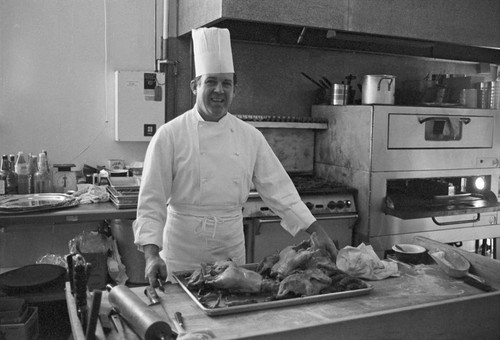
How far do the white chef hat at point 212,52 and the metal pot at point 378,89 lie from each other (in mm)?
1896

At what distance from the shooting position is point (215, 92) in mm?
2672

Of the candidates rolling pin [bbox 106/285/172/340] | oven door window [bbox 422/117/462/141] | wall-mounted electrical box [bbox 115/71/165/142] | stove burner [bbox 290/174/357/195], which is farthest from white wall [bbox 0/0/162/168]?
rolling pin [bbox 106/285/172/340]

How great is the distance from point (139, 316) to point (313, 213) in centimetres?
269

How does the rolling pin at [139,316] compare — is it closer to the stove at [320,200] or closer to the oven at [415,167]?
the stove at [320,200]

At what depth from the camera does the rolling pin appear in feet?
5.09

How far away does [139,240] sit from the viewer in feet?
7.88

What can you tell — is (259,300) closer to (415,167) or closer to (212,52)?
(212,52)

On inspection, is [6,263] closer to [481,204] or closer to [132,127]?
[132,127]

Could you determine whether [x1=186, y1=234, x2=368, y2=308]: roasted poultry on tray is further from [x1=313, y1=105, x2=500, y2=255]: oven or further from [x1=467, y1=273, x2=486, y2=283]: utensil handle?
[x1=313, y1=105, x2=500, y2=255]: oven

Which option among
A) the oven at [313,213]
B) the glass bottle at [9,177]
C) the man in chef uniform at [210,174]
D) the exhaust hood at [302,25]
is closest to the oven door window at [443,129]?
the exhaust hood at [302,25]

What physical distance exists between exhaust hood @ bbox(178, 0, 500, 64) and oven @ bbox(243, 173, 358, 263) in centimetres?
133

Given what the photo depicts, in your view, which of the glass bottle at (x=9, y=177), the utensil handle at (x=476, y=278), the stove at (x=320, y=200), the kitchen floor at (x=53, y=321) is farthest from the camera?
the stove at (x=320, y=200)

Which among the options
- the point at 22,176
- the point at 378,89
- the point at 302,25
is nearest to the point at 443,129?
the point at 378,89

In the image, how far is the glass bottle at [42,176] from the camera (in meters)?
4.03
